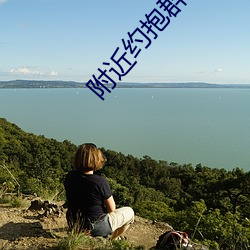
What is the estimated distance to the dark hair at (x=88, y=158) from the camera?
119 inches

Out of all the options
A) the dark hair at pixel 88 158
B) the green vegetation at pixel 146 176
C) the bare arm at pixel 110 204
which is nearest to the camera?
the dark hair at pixel 88 158

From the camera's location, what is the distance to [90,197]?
308 centimetres

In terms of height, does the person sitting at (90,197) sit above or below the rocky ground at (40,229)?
above

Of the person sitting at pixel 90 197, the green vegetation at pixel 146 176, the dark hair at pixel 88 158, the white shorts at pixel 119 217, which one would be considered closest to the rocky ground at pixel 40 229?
the person sitting at pixel 90 197

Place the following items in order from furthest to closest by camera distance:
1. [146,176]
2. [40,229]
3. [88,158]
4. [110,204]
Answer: [146,176] < [40,229] < [110,204] < [88,158]

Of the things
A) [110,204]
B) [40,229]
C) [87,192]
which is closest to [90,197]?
[87,192]

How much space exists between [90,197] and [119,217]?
366mm

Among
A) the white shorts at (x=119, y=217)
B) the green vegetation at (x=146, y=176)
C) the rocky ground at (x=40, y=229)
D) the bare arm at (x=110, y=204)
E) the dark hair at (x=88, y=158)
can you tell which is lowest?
the green vegetation at (x=146, y=176)

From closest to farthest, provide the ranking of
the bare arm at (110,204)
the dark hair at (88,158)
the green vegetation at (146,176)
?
1. the dark hair at (88,158)
2. the bare arm at (110,204)
3. the green vegetation at (146,176)

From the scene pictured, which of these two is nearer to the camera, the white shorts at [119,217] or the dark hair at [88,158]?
the dark hair at [88,158]

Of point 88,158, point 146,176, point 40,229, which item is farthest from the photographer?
point 146,176

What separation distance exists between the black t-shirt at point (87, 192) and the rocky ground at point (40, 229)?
387 millimetres

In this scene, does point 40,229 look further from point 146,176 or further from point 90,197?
point 146,176

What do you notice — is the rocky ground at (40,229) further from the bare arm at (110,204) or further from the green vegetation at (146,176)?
the green vegetation at (146,176)
